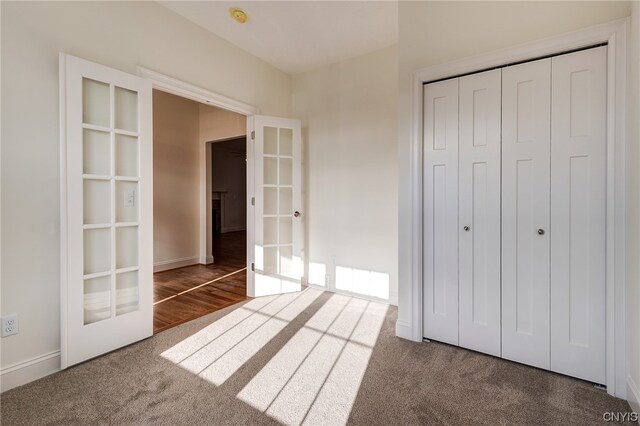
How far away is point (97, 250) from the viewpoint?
2.10 metres

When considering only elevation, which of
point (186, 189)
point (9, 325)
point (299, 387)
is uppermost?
point (186, 189)

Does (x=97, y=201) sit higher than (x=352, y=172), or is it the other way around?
(x=352, y=172)

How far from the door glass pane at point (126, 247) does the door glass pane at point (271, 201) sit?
1441 mm

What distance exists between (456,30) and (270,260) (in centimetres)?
284

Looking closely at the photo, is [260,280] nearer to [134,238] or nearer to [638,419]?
[134,238]

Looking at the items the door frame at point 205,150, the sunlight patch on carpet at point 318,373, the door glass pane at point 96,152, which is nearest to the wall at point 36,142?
the door glass pane at point 96,152

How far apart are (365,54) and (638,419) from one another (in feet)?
11.7

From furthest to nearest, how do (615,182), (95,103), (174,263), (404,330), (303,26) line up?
1. (174,263)
2. (303,26)
3. (404,330)
4. (95,103)
5. (615,182)

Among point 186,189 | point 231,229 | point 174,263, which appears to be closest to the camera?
point 174,263

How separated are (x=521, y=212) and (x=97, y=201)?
2915 mm

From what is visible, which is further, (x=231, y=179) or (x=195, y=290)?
(x=231, y=179)

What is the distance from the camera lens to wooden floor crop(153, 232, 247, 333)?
2867 mm

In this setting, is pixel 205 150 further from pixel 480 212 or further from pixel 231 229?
pixel 231 229

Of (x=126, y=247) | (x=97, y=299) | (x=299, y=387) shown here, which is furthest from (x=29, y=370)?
(x=299, y=387)
